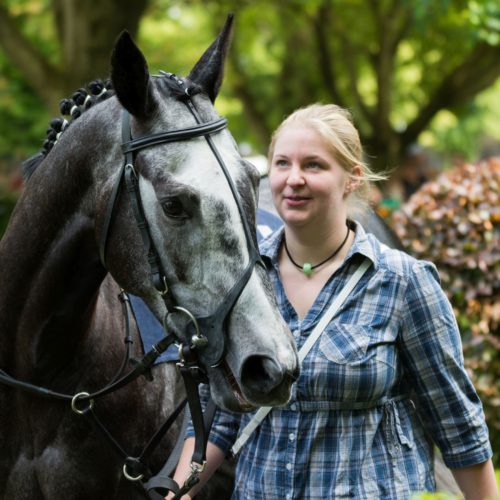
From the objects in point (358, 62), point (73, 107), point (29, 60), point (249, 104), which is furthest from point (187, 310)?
point (358, 62)

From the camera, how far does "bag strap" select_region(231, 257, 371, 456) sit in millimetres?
2906

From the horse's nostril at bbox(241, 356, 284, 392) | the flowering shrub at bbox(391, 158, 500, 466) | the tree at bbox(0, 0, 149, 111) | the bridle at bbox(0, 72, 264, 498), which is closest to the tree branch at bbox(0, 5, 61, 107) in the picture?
the tree at bbox(0, 0, 149, 111)

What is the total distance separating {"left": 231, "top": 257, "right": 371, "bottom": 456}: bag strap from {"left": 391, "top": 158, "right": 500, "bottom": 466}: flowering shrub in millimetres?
2898

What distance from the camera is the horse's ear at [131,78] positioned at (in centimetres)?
272

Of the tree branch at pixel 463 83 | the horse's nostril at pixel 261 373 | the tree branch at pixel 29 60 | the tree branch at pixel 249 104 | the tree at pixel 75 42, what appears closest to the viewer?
the horse's nostril at pixel 261 373

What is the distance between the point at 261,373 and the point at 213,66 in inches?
44.0

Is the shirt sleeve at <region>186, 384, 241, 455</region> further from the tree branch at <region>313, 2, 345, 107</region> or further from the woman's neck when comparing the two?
the tree branch at <region>313, 2, 345, 107</region>

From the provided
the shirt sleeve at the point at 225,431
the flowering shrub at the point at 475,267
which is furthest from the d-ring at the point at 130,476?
the flowering shrub at the point at 475,267

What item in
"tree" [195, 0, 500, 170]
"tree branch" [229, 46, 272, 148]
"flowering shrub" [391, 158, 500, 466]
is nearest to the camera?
"flowering shrub" [391, 158, 500, 466]

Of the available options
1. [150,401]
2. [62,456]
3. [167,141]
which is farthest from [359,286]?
[62,456]

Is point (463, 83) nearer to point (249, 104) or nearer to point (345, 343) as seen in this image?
point (249, 104)

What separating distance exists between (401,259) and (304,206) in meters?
0.38

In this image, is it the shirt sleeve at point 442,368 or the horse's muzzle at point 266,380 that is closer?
the horse's muzzle at point 266,380

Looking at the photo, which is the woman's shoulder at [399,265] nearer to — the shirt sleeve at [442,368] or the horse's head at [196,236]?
the shirt sleeve at [442,368]
